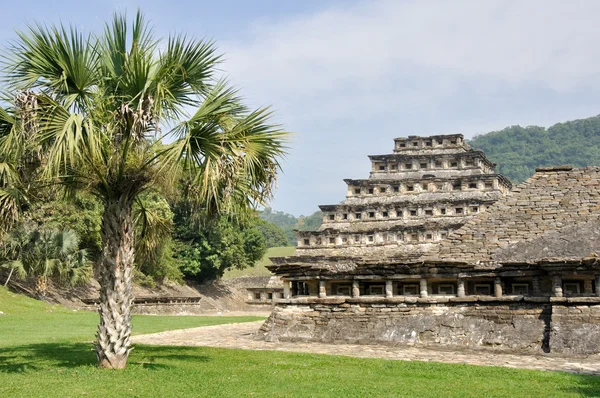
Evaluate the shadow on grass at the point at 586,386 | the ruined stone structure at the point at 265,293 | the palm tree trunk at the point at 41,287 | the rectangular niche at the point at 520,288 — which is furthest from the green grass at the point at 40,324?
the ruined stone structure at the point at 265,293

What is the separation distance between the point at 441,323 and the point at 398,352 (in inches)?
74.8

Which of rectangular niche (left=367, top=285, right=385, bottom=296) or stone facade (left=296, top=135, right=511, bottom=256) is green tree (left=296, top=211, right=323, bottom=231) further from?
rectangular niche (left=367, top=285, right=385, bottom=296)

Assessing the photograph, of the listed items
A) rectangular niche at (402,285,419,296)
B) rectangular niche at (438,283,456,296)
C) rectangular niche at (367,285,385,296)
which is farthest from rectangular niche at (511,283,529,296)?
rectangular niche at (367,285,385,296)

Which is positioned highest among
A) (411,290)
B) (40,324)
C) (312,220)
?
(312,220)

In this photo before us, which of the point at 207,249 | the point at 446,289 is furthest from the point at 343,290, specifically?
the point at 207,249

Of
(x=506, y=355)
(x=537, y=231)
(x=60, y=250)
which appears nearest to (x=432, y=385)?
(x=506, y=355)

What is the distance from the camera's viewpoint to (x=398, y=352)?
14.6 metres

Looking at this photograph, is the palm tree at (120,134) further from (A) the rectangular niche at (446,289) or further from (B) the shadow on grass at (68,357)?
(A) the rectangular niche at (446,289)

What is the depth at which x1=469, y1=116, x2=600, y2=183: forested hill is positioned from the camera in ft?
499

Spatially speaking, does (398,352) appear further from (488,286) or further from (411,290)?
(488,286)

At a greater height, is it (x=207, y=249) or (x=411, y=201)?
(x=411, y=201)

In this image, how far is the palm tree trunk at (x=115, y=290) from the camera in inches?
435

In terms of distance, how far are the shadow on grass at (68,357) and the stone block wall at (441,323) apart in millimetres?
3825

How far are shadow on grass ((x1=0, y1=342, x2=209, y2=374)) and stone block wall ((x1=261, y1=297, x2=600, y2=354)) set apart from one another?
151 inches
